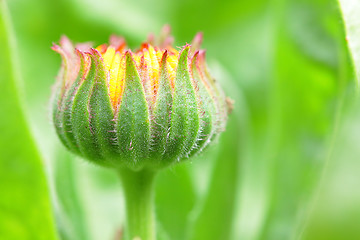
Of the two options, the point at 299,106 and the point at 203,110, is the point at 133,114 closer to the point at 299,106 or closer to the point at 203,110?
the point at 203,110

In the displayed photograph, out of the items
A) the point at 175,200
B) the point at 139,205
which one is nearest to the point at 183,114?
the point at 139,205

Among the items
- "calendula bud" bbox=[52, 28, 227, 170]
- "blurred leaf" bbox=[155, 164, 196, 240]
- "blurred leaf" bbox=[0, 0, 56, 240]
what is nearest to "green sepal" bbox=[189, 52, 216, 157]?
"calendula bud" bbox=[52, 28, 227, 170]

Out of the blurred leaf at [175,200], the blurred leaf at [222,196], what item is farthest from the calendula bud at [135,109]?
the blurred leaf at [175,200]

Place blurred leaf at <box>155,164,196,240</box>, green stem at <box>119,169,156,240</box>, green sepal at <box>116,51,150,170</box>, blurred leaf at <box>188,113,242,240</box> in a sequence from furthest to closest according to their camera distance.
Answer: blurred leaf at <box>155,164,196,240</box> < blurred leaf at <box>188,113,242,240</box> < green stem at <box>119,169,156,240</box> < green sepal at <box>116,51,150,170</box>

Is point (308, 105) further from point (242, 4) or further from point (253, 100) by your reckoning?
point (242, 4)

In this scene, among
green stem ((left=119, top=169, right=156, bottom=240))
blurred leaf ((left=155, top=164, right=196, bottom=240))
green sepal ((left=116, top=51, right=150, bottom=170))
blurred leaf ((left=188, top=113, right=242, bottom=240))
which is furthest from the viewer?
blurred leaf ((left=155, top=164, right=196, bottom=240))

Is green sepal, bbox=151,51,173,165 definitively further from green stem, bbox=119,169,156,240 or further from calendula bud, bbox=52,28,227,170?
green stem, bbox=119,169,156,240

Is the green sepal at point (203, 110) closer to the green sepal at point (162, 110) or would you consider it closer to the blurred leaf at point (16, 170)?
the green sepal at point (162, 110)

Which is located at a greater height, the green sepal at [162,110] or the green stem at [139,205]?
the green sepal at [162,110]
